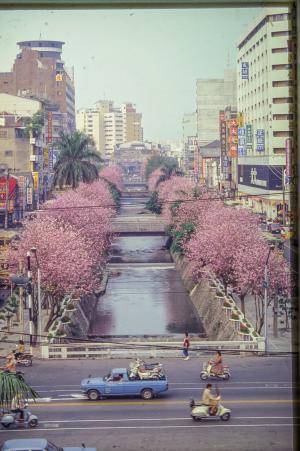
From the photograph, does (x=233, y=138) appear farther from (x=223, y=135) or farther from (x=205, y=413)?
(x=205, y=413)

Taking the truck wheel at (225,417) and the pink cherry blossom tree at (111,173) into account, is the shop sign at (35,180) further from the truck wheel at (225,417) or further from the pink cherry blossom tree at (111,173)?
the truck wheel at (225,417)

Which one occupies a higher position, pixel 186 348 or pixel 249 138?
pixel 249 138

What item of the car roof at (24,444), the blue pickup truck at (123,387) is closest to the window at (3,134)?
the blue pickup truck at (123,387)

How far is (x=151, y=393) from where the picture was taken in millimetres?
13852

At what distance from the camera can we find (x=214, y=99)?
111ft

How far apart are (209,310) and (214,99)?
464 inches

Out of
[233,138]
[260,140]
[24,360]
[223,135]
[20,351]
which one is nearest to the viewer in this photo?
[24,360]

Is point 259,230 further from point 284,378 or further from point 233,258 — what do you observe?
point 284,378

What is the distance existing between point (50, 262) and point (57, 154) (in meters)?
17.5

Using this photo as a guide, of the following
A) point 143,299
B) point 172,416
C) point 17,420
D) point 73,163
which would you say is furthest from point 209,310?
point 73,163

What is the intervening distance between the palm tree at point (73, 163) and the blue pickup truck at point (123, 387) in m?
23.4

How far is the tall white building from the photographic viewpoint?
23.1 metres

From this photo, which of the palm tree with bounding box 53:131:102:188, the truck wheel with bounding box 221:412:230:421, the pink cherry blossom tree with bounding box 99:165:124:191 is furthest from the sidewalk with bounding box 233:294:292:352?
the pink cherry blossom tree with bounding box 99:165:124:191

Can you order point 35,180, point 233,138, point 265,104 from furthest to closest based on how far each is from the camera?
point 35,180 → point 233,138 → point 265,104
